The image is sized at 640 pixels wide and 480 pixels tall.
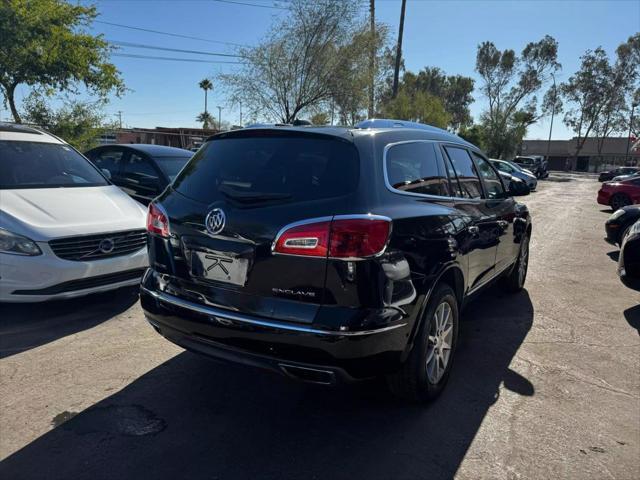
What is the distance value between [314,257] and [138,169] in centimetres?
579

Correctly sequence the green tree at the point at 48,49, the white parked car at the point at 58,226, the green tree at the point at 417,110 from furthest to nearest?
the green tree at the point at 417,110 < the green tree at the point at 48,49 < the white parked car at the point at 58,226

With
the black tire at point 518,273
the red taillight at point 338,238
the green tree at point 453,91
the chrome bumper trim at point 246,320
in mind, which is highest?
the green tree at point 453,91

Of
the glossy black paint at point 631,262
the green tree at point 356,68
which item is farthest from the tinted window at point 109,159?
the green tree at point 356,68

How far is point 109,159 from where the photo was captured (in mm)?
7820

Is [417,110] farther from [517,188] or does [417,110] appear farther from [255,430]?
[255,430]

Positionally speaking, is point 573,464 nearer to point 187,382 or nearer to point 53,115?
point 187,382

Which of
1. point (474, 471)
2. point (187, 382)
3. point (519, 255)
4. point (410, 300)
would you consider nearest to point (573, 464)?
point (474, 471)

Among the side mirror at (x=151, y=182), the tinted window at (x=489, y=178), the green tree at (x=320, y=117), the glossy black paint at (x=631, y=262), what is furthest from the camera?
the green tree at (x=320, y=117)

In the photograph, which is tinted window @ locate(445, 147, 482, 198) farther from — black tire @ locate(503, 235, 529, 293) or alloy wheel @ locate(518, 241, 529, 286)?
alloy wheel @ locate(518, 241, 529, 286)

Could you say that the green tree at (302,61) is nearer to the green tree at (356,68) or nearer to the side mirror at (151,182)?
the green tree at (356,68)

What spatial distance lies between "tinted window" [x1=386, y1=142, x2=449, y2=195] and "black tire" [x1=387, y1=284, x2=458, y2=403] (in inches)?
27.0

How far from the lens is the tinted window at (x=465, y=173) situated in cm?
387

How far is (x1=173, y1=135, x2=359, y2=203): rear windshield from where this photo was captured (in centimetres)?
263

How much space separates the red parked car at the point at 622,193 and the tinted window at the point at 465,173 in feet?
46.0
